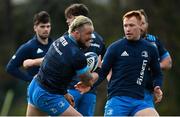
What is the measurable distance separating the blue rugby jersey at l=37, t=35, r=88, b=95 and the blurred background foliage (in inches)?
484

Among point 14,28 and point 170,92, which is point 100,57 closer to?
point 170,92

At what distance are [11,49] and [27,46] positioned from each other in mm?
16933

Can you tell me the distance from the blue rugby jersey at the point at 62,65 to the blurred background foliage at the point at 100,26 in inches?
484

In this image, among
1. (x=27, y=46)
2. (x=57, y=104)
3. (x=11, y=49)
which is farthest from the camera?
(x=11, y=49)

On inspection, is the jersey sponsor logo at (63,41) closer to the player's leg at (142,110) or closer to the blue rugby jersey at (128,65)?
the blue rugby jersey at (128,65)

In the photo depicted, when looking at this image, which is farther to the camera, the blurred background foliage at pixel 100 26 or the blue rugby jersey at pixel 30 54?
the blurred background foliage at pixel 100 26

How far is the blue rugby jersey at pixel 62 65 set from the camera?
8.50 m

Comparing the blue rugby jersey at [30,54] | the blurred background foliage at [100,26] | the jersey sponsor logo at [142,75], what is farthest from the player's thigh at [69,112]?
the blurred background foliage at [100,26]

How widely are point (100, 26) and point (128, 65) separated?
16241 mm

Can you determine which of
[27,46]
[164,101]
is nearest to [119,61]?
[27,46]

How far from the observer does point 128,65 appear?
910 centimetres

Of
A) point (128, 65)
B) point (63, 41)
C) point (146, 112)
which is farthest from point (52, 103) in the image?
point (146, 112)

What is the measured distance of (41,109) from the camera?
29.7ft

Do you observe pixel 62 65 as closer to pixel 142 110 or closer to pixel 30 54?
pixel 142 110
